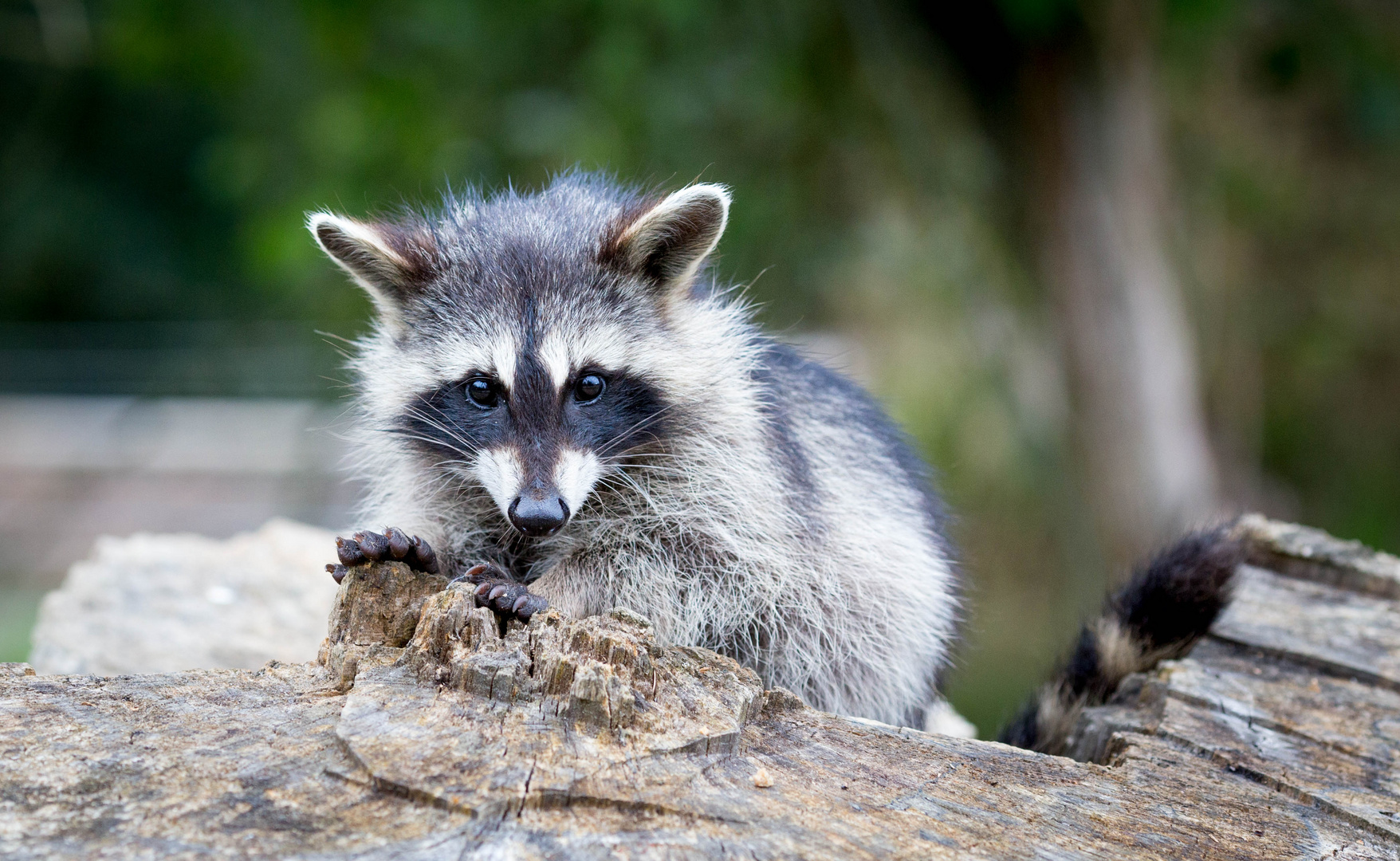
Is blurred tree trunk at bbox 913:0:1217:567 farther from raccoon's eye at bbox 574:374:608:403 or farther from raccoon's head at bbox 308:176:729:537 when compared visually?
raccoon's eye at bbox 574:374:608:403

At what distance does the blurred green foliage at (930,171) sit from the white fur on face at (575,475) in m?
1.37

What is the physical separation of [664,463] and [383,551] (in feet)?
2.79

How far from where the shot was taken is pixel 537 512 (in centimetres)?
240

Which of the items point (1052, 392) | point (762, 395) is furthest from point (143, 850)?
point (1052, 392)

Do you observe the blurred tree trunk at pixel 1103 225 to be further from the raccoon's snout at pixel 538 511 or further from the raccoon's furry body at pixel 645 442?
the raccoon's snout at pixel 538 511

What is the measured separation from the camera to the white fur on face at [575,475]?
248cm

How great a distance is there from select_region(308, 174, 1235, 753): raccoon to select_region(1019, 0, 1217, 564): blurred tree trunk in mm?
3131

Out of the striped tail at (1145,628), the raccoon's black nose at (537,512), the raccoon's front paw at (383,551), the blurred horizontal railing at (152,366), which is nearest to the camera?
the raccoon's front paw at (383,551)

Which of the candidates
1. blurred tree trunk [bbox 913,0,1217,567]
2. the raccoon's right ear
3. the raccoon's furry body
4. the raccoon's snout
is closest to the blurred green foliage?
blurred tree trunk [bbox 913,0,1217,567]

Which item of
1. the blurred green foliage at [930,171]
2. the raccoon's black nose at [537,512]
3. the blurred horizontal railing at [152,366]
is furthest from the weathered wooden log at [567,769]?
the blurred horizontal railing at [152,366]

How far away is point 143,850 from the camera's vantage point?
1463 millimetres

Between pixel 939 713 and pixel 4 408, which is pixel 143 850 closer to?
pixel 939 713

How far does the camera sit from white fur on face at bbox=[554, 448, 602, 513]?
97.6 inches

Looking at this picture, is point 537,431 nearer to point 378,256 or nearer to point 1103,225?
point 378,256
